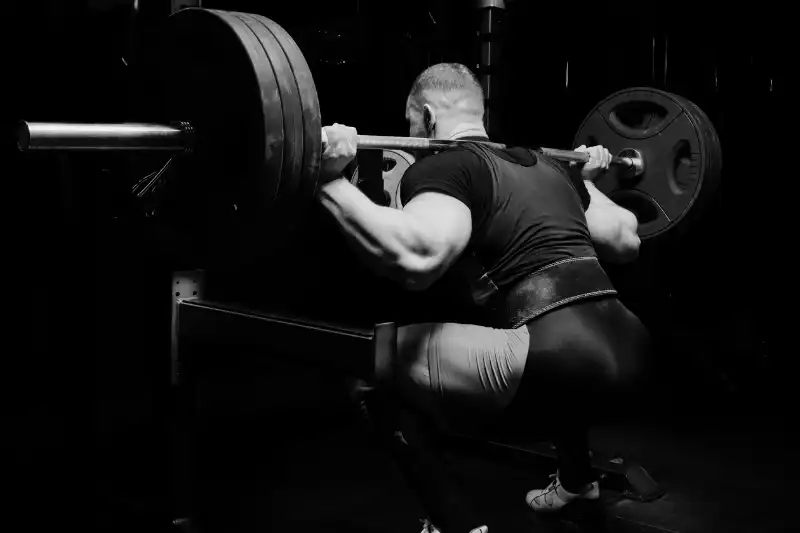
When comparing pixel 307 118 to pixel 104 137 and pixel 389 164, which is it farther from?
pixel 389 164

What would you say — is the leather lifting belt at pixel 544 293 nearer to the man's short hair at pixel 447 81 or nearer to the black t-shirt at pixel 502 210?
the black t-shirt at pixel 502 210

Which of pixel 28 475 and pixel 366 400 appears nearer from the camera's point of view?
pixel 366 400

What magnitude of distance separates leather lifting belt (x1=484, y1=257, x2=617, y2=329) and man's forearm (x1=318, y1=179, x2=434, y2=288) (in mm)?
248

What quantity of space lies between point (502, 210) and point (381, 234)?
31 centimetres

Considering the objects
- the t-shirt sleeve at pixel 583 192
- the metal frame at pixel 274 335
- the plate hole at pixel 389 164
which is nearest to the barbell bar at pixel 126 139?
the t-shirt sleeve at pixel 583 192

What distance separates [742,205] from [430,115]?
2.16m

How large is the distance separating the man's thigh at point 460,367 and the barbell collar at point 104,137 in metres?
0.67

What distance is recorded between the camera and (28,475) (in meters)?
2.50

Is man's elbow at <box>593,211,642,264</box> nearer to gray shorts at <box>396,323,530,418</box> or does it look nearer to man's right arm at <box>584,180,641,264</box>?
man's right arm at <box>584,180,641,264</box>

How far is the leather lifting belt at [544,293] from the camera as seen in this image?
6.32ft

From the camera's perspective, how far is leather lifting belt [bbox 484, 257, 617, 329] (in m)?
1.93

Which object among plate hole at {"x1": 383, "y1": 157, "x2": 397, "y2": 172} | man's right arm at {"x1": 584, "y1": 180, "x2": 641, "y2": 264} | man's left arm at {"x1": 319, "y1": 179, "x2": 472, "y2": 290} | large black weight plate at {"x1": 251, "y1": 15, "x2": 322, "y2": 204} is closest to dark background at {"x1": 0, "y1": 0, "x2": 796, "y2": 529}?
plate hole at {"x1": 383, "y1": 157, "x2": 397, "y2": 172}

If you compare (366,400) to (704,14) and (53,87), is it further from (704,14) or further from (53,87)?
(704,14)

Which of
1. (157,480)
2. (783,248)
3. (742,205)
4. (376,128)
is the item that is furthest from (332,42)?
(783,248)
